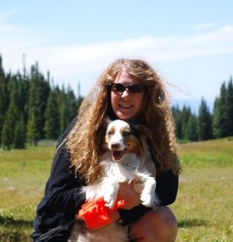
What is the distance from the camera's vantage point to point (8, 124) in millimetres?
96000

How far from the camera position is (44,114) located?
354 ft

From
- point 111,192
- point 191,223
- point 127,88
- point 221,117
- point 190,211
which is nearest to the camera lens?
point 111,192

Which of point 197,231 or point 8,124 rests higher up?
point 197,231

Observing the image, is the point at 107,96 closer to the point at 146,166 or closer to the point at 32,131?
the point at 146,166

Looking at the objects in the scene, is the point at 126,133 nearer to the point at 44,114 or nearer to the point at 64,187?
the point at 64,187

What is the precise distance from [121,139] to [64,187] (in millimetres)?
989

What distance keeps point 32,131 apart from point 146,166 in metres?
98.5

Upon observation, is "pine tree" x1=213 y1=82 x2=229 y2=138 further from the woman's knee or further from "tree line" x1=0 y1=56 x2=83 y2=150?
the woman's knee

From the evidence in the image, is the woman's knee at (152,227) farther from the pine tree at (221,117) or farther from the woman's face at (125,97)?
the pine tree at (221,117)

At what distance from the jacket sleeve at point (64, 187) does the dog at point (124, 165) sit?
0.13 meters

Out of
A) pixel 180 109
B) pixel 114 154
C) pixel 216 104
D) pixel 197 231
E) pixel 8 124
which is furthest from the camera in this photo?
pixel 180 109

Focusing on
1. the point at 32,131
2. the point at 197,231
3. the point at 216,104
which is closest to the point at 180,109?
the point at 216,104

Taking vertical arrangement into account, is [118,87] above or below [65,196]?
above

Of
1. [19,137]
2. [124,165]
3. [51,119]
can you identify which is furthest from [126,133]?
[51,119]
